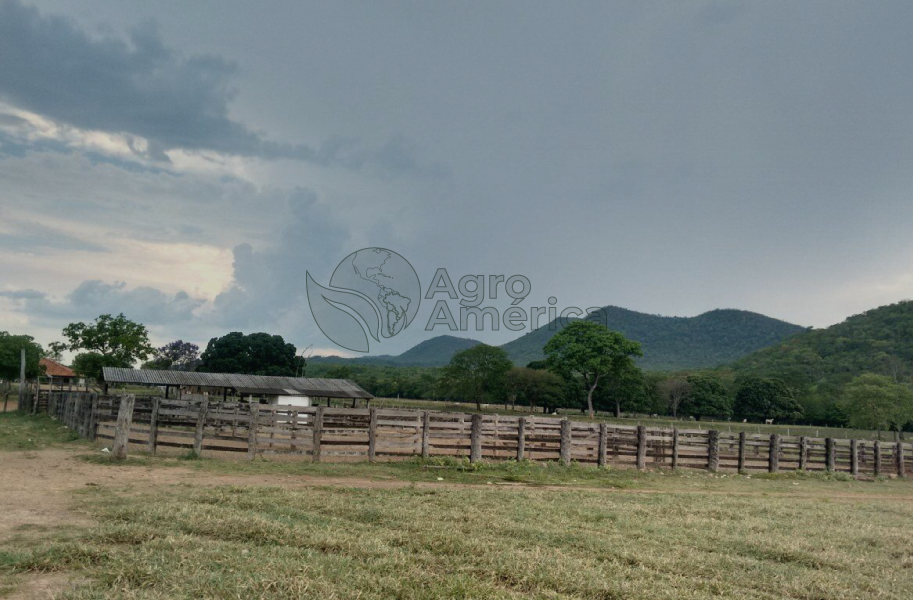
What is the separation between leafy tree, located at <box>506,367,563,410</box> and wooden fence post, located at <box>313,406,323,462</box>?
193ft

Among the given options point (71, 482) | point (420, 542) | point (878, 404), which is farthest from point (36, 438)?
point (878, 404)

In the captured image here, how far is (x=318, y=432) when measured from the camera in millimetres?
14867

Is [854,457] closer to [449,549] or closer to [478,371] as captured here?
Result: [449,549]

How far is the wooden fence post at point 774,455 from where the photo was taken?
20.4 meters

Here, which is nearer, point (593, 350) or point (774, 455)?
point (774, 455)

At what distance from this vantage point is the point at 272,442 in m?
15.0

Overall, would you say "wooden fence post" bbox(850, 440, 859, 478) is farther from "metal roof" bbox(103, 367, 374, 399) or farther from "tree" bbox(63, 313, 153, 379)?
"tree" bbox(63, 313, 153, 379)

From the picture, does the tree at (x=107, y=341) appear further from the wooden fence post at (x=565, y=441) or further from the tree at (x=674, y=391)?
the tree at (x=674, y=391)

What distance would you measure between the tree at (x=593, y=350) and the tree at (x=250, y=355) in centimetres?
3715

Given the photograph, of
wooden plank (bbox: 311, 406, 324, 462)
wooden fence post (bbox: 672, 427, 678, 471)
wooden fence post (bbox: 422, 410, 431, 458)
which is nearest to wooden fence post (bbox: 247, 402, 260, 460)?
wooden plank (bbox: 311, 406, 324, 462)

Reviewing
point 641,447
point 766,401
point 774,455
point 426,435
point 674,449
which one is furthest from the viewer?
point 766,401

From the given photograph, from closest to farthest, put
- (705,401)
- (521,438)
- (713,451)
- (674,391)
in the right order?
(521,438) < (713,451) < (674,391) < (705,401)

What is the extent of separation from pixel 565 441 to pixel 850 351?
105 metres

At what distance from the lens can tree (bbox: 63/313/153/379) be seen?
179 feet
